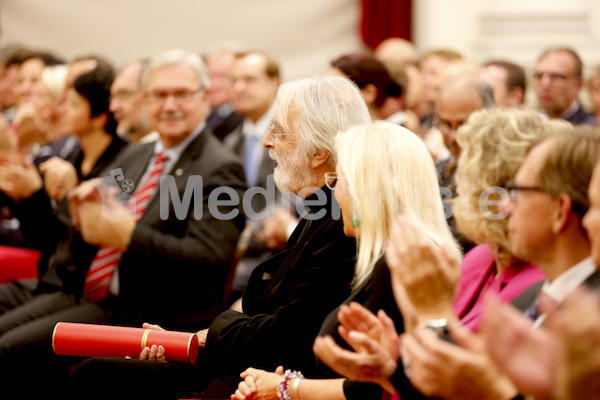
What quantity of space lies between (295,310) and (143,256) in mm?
1107

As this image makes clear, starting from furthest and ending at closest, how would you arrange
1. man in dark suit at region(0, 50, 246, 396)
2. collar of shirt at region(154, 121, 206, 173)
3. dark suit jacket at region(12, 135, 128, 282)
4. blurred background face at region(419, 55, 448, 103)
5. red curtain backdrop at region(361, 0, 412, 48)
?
red curtain backdrop at region(361, 0, 412, 48) → blurred background face at region(419, 55, 448, 103) → dark suit jacket at region(12, 135, 128, 282) → collar of shirt at region(154, 121, 206, 173) → man in dark suit at region(0, 50, 246, 396)

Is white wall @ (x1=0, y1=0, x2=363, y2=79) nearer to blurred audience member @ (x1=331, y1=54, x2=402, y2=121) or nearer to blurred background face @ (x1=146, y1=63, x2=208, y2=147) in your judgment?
blurred audience member @ (x1=331, y1=54, x2=402, y2=121)

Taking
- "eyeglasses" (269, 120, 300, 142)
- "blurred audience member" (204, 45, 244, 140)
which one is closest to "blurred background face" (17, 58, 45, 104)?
→ "blurred audience member" (204, 45, 244, 140)

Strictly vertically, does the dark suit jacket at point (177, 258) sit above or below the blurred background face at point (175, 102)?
below

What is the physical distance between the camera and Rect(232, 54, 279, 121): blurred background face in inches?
204

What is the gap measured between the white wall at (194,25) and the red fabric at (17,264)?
4.30 meters

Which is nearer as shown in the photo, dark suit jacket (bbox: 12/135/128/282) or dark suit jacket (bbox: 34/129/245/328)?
dark suit jacket (bbox: 34/129/245/328)

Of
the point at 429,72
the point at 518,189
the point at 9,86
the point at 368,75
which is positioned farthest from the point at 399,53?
the point at 518,189

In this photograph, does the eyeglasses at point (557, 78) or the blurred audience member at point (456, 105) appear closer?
the blurred audience member at point (456, 105)

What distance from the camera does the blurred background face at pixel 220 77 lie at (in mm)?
6156

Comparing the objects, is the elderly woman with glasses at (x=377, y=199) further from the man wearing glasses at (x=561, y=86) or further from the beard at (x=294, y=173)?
the man wearing glasses at (x=561, y=86)

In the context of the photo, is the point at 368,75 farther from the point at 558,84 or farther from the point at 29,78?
the point at 29,78

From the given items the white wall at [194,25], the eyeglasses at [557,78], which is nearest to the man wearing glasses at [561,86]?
the eyeglasses at [557,78]

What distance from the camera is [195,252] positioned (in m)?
2.98
